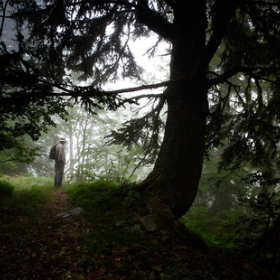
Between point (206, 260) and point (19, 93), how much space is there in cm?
381

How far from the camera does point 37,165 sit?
23.9 meters

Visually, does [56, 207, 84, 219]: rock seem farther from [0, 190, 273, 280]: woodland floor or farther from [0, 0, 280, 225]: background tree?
[0, 0, 280, 225]: background tree

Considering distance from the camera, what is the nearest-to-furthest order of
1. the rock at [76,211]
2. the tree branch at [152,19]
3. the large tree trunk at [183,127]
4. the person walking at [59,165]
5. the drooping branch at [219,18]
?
the drooping branch at [219,18], the large tree trunk at [183,127], the rock at [76,211], the tree branch at [152,19], the person walking at [59,165]

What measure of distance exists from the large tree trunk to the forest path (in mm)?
1749

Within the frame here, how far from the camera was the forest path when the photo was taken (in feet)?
10.1

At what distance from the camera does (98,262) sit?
10.8 feet

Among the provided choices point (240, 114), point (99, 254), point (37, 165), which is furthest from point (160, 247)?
point (37, 165)

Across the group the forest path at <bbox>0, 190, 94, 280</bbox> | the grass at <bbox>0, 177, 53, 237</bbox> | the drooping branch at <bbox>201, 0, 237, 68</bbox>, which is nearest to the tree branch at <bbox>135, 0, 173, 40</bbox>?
the drooping branch at <bbox>201, 0, 237, 68</bbox>

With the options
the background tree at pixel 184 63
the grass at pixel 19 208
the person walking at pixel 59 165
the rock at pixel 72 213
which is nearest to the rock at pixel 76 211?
the rock at pixel 72 213

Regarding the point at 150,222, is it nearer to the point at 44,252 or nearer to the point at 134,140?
the point at 44,252

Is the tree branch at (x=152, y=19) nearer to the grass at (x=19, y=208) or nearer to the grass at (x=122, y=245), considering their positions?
the grass at (x=122, y=245)

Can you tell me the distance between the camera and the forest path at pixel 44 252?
3.08m

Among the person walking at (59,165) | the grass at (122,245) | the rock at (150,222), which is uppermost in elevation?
the person walking at (59,165)

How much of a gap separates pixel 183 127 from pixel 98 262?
133 inches
